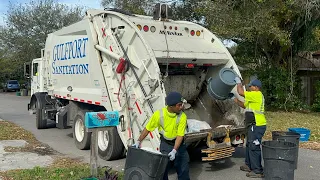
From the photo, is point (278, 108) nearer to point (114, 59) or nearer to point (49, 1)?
point (114, 59)

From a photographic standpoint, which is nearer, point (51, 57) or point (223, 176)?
point (223, 176)

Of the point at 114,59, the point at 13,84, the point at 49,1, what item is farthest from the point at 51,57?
the point at 13,84

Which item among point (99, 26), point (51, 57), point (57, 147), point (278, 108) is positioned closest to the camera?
point (99, 26)

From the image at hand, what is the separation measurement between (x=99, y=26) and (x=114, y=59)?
0.92 m

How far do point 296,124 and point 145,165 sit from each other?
30.0ft

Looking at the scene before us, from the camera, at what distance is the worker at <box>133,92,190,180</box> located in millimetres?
4633

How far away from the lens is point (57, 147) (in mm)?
8719

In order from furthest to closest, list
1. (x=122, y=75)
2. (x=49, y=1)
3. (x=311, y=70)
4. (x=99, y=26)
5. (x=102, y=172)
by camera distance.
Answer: (x=49, y=1), (x=311, y=70), (x=99, y=26), (x=122, y=75), (x=102, y=172)

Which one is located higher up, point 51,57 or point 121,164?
point 51,57

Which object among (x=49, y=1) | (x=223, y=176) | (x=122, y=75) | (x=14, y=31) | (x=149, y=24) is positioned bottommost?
(x=223, y=176)

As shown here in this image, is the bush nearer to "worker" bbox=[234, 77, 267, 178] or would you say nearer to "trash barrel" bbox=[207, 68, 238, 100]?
"trash barrel" bbox=[207, 68, 238, 100]

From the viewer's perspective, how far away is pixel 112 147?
6973 mm

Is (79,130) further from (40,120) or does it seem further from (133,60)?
(40,120)

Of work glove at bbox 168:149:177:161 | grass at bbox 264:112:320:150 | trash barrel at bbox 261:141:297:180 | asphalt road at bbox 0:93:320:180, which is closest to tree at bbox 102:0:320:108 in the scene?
grass at bbox 264:112:320:150
